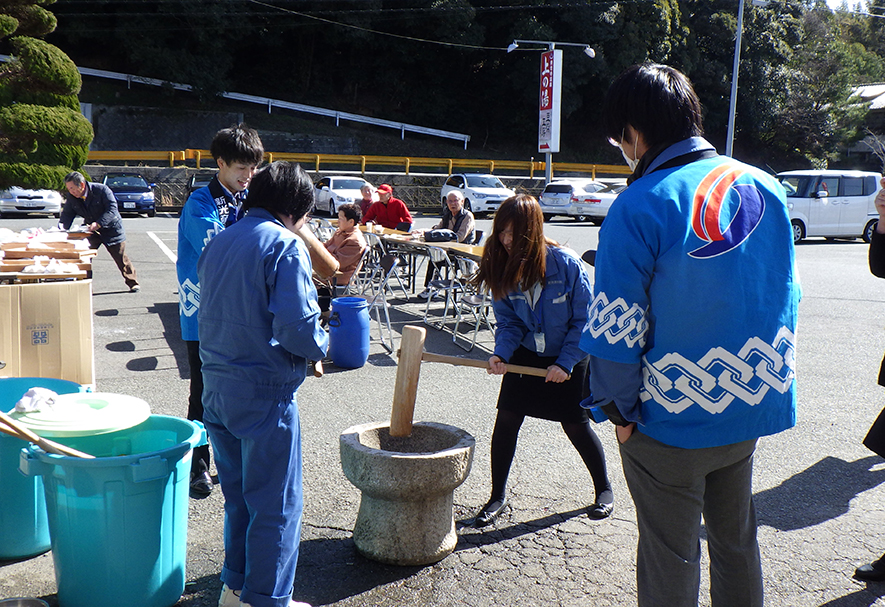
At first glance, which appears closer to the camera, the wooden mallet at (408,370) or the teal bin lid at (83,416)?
the teal bin lid at (83,416)

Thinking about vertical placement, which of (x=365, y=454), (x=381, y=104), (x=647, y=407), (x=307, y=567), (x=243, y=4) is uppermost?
(x=243, y=4)

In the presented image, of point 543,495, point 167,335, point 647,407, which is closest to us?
point 647,407

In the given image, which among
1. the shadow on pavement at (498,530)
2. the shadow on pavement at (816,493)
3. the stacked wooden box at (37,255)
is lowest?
the shadow on pavement at (498,530)

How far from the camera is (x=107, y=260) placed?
12.6 metres

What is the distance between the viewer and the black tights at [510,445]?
137 inches

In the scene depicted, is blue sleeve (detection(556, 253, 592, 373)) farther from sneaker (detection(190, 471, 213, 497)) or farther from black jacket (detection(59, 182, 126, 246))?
black jacket (detection(59, 182, 126, 246))

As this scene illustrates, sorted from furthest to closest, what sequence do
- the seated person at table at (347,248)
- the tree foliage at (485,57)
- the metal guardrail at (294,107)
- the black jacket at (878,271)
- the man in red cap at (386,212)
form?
the metal guardrail at (294,107), the tree foliage at (485,57), the man in red cap at (386,212), the seated person at table at (347,248), the black jacket at (878,271)

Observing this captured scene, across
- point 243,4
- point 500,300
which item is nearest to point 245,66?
point 243,4

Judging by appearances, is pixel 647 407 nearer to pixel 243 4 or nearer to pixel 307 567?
pixel 307 567

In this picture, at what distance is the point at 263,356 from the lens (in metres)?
2.35

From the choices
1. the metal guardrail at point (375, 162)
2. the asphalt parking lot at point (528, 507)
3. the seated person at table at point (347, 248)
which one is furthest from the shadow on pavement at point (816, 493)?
the metal guardrail at point (375, 162)

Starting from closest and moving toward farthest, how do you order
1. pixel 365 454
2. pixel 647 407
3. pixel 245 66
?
pixel 647 407
pixel 365 454
pixel 245 66

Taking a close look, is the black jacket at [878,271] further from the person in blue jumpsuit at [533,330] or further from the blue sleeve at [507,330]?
the blue sleeve at [507,330]

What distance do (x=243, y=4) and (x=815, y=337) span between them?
115 feet
